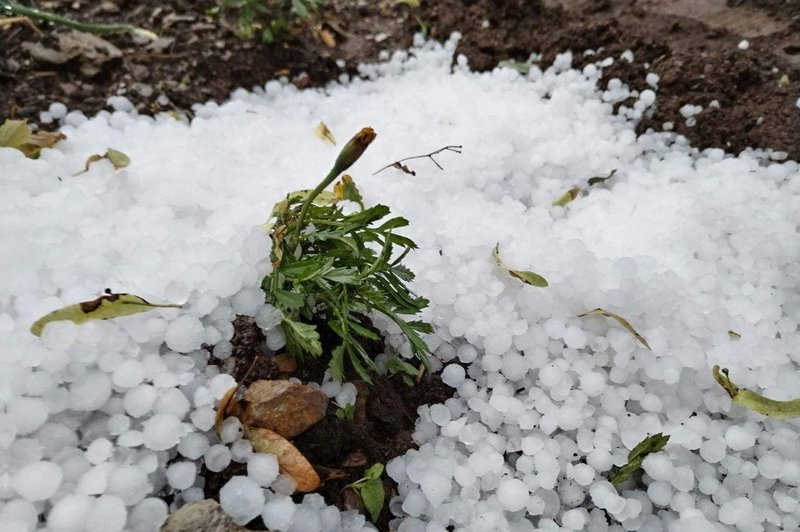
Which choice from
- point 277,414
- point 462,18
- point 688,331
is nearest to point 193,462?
point 277,414

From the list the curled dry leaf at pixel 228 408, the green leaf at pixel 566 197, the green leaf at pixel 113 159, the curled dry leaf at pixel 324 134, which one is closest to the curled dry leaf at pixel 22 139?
the green leaf at pixel 113 159

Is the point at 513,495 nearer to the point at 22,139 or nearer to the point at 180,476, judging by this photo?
the point at 180,476

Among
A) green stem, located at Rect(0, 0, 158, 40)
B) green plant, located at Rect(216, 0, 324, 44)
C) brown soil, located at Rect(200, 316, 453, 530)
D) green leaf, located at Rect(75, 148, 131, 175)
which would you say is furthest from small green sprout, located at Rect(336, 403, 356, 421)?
green plant, located at Rect(216, 0, 324, 44)

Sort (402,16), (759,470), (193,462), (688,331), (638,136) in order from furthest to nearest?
(402,16) → (638,136) → (688,331) → (759,470) → (193,462)

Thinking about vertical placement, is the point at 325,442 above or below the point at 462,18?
below

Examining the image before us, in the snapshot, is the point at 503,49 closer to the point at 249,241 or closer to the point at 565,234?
the point at 565,234

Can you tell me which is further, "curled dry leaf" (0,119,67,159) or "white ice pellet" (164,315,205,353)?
"curled dry leaf" (0,119,67,159)

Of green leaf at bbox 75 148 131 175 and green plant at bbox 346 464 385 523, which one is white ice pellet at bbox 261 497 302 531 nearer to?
green plant at bbox 346 464 385 523
